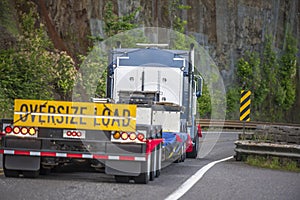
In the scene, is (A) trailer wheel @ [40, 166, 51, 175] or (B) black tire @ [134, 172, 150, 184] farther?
(A) trailer wheel @ [40, 166, 51, 175]

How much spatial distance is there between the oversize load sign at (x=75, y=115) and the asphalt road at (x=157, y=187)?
3.22 feet

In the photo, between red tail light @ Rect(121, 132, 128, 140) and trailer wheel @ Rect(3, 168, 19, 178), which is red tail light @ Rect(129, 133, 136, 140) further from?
trailer wheel @ Rect(3, 168, 19, 178)

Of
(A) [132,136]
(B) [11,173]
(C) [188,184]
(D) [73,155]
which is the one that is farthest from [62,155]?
(C) [188,184]

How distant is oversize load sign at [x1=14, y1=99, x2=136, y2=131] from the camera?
12.2 m

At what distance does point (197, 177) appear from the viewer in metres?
14.0

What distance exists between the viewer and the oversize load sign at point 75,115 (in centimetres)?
1217

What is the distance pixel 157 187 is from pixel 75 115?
189cm

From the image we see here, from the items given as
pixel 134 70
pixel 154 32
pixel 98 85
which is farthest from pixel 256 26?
pixel 134 70

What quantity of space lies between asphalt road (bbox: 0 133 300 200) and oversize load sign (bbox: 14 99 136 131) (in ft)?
3.22

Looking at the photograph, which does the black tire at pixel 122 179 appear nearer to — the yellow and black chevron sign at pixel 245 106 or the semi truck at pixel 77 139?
the semi truck at pixel 77 139

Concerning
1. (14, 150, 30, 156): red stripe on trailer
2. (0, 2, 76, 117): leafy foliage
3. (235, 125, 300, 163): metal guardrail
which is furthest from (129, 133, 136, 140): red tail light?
(0, 2, 76, 117): leafy foliage

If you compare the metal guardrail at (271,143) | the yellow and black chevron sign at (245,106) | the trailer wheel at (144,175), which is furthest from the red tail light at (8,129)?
the yellow and black chevron sign at (245,106)

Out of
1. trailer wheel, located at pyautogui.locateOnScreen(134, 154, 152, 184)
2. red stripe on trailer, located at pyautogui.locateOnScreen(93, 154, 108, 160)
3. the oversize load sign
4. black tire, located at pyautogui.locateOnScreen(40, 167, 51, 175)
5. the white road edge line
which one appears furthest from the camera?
black tire, located at pyautogui.locateOnScreen(40, 167, 51, 175)

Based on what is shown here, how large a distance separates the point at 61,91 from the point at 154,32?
661 inches
